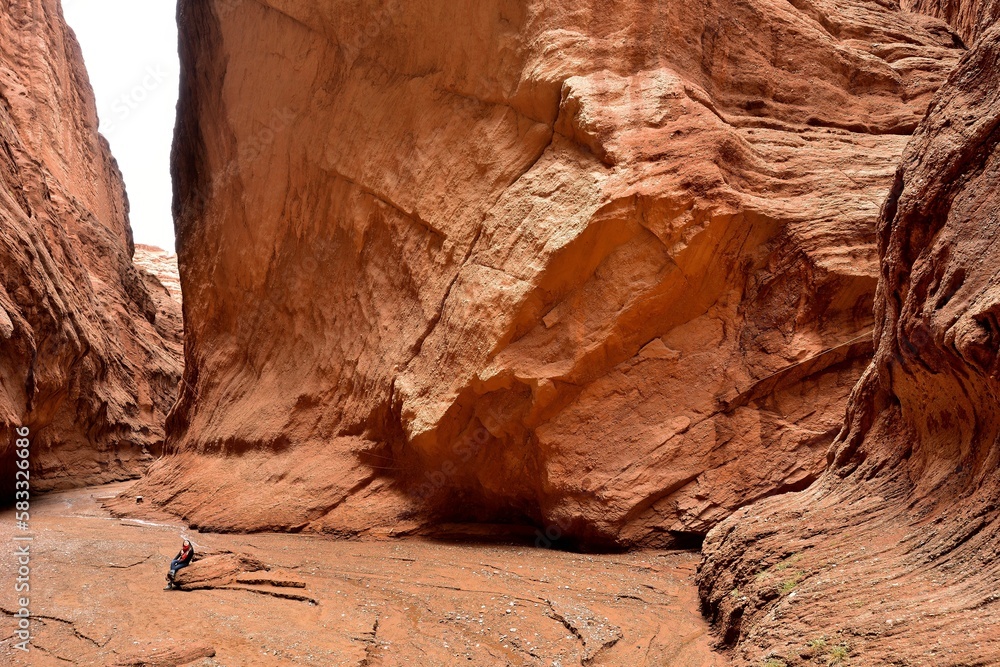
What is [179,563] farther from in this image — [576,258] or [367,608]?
[576,258]

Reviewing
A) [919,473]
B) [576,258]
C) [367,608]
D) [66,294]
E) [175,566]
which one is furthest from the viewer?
[66,294]

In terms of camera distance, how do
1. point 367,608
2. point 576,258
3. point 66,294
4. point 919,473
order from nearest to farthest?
point 919,473 → point 367,608 → point 576,258 → point 66,294

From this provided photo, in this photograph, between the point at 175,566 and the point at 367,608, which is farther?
the point at 175,566

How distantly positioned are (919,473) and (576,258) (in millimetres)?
3952

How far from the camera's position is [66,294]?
48.4 ft

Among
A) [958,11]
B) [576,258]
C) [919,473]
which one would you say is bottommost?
[919,473]

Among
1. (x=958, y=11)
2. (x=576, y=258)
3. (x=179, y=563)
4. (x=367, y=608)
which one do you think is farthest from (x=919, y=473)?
(x=958, y=11)

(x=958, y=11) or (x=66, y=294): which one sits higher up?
(x=958, y=11)

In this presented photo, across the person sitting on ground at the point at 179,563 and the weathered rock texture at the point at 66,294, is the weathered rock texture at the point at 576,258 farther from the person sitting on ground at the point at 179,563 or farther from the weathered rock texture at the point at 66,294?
the weathered rock texture at the point at 66,294

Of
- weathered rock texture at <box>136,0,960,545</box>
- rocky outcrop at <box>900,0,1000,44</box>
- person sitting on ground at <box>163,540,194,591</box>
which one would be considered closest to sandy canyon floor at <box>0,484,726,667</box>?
person sitting on ground at <box>163,540,194,591</box>

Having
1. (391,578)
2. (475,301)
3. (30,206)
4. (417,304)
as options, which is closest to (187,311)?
(30,206)

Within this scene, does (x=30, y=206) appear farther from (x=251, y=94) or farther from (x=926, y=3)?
(x=926, y=3)

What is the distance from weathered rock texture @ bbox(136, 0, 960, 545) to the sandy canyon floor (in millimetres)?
1077

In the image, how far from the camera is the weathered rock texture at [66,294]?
12.5 metres
